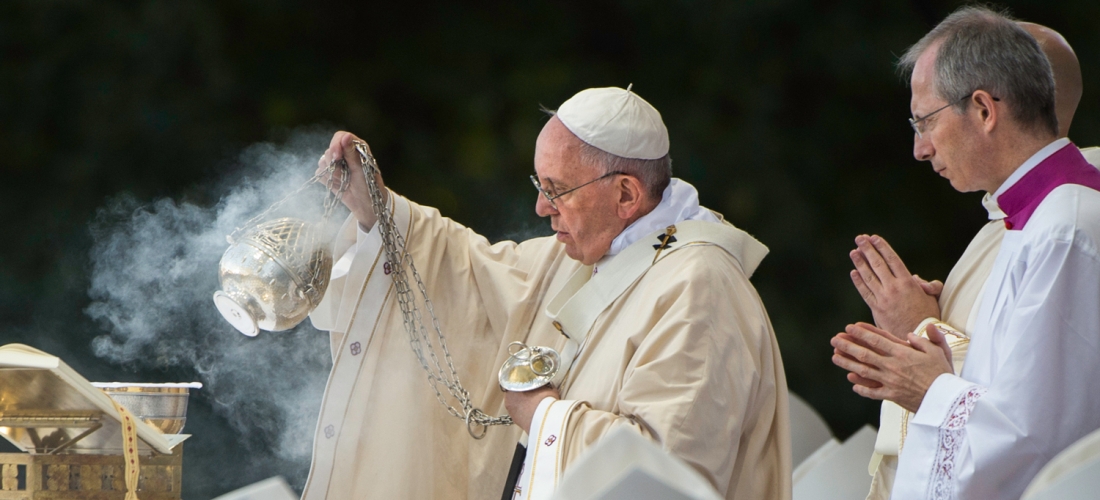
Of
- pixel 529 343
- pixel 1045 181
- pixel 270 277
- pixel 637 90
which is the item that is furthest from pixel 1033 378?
pixel 637 90

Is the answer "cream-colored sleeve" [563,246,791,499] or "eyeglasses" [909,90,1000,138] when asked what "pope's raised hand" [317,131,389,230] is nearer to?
"cream-colored sleeve" [563,246,791,499]

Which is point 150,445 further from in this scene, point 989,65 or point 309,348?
point 989,65

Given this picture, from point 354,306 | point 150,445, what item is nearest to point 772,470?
point 354,306

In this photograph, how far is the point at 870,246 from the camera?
220 cm

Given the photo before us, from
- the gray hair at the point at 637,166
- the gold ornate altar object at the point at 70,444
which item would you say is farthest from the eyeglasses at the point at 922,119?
the gold ornate altar object at the point at 70,444

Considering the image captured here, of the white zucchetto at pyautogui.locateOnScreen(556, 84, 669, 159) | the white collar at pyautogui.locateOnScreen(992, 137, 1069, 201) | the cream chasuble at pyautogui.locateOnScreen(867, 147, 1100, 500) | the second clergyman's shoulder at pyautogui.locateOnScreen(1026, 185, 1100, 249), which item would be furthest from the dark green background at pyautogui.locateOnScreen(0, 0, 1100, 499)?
the second clergyman's shoulder at pyautogui.locateOnScreen(1026, 185, 1100, 249)

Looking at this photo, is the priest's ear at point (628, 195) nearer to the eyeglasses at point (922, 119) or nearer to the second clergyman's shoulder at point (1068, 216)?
the eyeglasses at point (922, 119)

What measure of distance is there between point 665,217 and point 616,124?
23 cm

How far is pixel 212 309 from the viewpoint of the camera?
3635 millimetres

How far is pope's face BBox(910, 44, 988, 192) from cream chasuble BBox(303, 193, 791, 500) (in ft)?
1.58

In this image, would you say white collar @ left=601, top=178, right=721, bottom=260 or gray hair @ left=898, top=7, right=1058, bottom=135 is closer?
gray hair @ left=898, top=7, right=1058, bottom=135

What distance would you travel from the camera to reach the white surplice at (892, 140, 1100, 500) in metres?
1.59

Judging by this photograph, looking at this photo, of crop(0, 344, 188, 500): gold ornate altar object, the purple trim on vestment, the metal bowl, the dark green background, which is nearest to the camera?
the purple trim on vestment

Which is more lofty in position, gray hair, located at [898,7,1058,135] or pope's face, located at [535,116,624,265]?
pope's face, located at [535,116,624,265]
